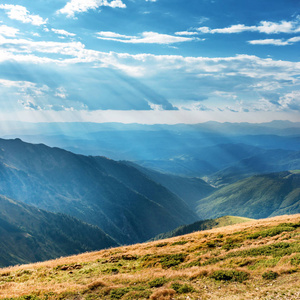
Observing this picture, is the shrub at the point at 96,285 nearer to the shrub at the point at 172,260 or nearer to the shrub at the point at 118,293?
the shrub at the point at 118,293

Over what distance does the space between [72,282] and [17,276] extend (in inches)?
356

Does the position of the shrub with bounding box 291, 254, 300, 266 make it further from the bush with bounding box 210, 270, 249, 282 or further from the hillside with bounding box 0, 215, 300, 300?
the bush with bounding box 210, 270, 249, 282

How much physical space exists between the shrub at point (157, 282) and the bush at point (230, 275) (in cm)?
379

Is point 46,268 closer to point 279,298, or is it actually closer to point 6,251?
point 279,298

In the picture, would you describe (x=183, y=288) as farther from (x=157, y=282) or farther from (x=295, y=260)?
(x=295, y=260)

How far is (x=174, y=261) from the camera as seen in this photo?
26.8m

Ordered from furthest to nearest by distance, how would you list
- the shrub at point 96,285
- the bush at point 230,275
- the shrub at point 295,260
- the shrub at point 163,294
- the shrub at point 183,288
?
the shrub at point 96,285
the shrub at point 295,260
the bush at point 230,275
the shrub at point 183,288
the shrub at point 163,294

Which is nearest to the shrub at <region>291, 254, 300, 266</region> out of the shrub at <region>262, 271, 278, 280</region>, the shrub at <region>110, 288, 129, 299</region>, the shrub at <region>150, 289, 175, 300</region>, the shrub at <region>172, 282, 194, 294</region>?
the shrub at <region>262, 271, 278, 280</region>

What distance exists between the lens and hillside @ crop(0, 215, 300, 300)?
17.4 meters

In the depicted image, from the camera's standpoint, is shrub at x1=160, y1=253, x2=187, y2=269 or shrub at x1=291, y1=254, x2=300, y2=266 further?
shrub at x1=160, y1=253, x2=187, y2=269

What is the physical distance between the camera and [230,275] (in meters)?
19.3

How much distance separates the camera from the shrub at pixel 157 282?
65.4ft

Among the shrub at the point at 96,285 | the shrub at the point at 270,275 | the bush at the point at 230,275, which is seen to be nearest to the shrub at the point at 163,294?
the bush at the point at 230,275

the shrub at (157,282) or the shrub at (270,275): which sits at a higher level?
the shrub at (270,275)
